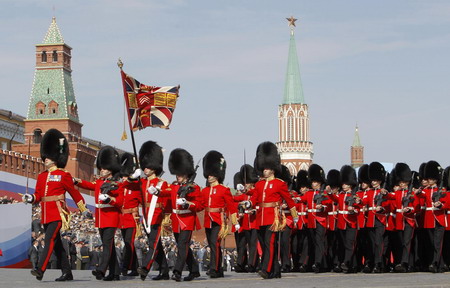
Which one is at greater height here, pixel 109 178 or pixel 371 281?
pixel 109 178

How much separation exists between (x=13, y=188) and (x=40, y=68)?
2670 inches

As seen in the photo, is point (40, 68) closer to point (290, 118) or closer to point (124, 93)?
point (290, 118)

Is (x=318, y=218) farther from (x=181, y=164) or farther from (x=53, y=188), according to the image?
(x=53, y=188)

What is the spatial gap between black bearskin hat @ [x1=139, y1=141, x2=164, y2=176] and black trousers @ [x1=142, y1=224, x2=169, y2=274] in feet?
3.58

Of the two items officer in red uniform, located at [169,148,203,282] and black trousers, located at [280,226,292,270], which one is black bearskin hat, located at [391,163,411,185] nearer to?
black trousers, located at [280,226,292,270]

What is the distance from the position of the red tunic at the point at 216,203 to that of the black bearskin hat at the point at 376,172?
348cm

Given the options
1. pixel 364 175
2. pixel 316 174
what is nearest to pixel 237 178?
pixel 316 174

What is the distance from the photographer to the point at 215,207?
17.1 m

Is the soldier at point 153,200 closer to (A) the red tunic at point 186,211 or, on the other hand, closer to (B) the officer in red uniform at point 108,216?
(A) the red tunic at point 186,211

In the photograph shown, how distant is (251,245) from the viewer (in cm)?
1845

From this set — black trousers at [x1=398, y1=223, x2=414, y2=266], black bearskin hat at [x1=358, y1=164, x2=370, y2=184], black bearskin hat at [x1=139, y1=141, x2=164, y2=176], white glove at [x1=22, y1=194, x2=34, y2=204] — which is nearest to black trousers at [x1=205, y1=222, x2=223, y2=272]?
black bearskin hat at [x1=139, y1=141, x2=164, y2=176]

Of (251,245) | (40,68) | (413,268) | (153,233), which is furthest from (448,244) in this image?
(40,68)

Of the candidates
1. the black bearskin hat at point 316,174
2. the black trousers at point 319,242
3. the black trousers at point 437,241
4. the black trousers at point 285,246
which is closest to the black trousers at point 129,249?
the black trousers at point 285,246

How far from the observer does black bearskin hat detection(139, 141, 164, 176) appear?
17.2 metres
